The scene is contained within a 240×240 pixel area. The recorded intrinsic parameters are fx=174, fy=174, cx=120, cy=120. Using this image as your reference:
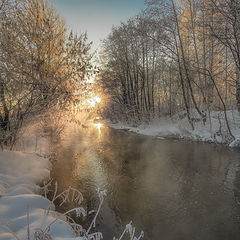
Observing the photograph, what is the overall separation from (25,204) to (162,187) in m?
4.34

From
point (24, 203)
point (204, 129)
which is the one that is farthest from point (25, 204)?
point (204, 129)

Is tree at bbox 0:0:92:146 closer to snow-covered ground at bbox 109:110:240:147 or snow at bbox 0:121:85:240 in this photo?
snow at bbox 0:121:85:240

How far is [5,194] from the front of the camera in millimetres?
4277

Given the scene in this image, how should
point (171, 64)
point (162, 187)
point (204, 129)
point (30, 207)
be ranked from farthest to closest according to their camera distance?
point (171, 64) < point (204, 129) < point (162, 187) < point (30, 207)

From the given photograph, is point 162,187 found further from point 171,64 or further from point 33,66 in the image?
point 171,64

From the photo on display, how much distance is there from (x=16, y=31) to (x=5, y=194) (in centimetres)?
552

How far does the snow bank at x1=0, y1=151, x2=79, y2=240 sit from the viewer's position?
279 cm

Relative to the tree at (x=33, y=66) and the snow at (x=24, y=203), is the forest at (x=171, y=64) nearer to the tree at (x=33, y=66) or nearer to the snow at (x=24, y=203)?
the tree at (x=33, y=66)

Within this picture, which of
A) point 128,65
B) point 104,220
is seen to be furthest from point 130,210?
point 128,65

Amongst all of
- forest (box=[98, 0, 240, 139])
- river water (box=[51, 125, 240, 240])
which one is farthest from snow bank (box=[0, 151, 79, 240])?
forest (box=[98, 0, 240, 139])

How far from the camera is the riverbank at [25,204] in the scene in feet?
8.89

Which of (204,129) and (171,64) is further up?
(171,64)

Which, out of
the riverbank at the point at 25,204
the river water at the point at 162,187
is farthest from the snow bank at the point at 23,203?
the river water at the point at 162,187

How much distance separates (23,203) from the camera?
142 inches
